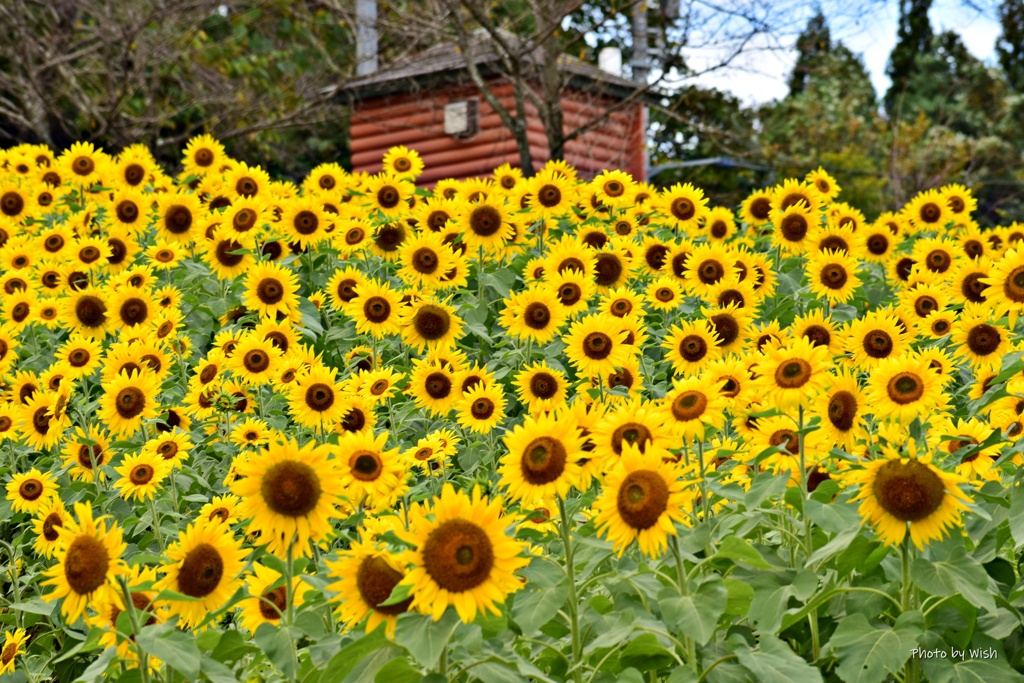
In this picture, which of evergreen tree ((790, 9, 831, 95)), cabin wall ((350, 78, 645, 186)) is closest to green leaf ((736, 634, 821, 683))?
evergreen tree ((790, 9, 831, 95))

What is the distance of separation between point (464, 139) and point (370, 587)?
15.9 metres

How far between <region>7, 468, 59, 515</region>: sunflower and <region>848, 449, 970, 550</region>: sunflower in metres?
3.33

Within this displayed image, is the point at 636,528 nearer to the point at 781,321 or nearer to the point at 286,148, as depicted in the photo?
the point at 781,321

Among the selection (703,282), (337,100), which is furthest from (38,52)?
(703,282)

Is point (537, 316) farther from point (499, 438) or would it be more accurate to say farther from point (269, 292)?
point (269, 292)

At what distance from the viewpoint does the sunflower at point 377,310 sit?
555 cm

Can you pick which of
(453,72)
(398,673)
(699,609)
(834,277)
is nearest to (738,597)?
(699,609)

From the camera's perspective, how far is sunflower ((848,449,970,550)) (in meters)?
2.60

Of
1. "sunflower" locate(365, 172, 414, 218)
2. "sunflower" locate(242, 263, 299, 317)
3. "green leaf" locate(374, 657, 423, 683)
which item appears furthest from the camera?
"sunflower" locate(365, 172, 414, 218)

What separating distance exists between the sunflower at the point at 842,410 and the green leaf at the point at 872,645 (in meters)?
0.71

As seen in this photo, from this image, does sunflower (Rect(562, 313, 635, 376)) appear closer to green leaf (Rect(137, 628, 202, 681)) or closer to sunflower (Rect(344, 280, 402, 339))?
sunflower (Rect(344, 280, 402, 339))

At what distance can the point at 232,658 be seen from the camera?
275cm

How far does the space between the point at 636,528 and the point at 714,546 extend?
0.51m

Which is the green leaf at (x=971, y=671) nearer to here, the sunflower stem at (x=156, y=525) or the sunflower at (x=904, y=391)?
the sunflower at (x=904, y=391)
